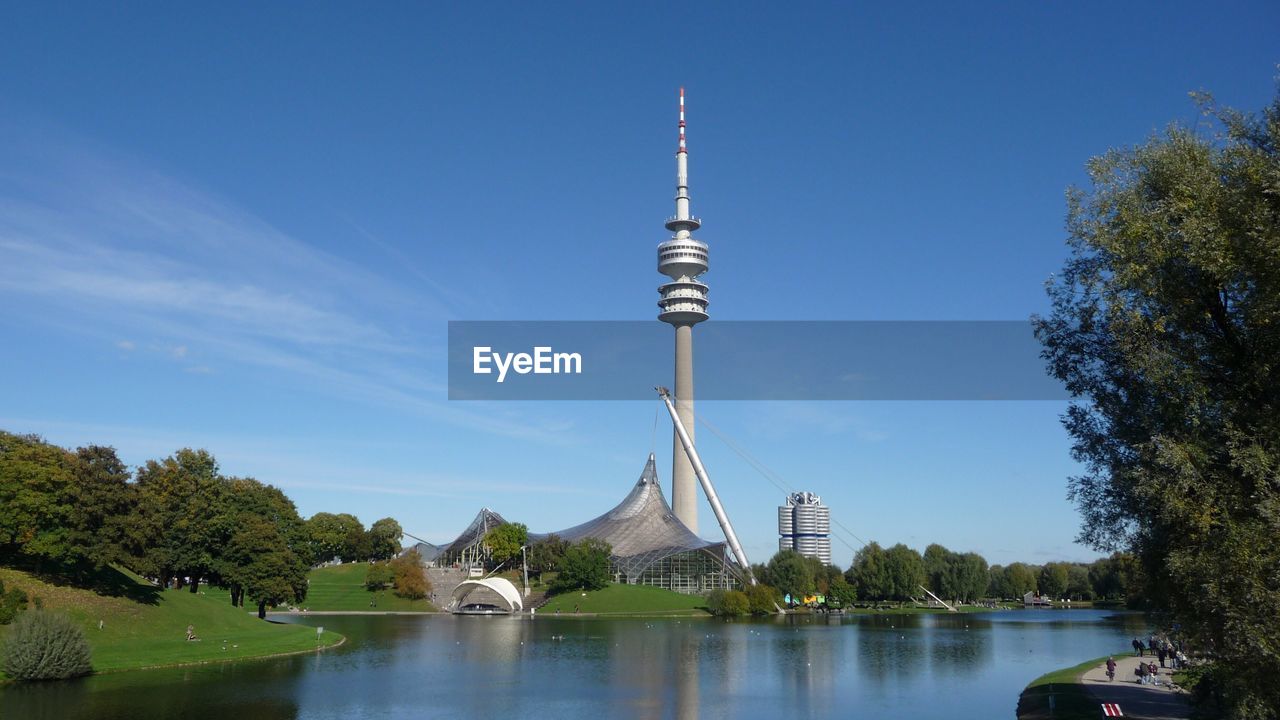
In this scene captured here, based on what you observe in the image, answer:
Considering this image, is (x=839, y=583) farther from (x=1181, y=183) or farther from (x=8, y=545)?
(x=1181, y=183)

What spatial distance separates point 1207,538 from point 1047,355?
6.30 m

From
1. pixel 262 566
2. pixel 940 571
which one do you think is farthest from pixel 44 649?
pixel 940 571

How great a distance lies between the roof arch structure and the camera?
102 metres

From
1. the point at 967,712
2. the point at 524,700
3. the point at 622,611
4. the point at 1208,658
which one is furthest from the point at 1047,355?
the point at 622,611

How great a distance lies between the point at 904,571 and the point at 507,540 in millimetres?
50880

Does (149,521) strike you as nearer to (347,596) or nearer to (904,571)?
(347,596)

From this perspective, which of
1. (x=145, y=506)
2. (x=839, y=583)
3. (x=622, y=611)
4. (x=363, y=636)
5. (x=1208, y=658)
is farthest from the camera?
(x=839, y=583)

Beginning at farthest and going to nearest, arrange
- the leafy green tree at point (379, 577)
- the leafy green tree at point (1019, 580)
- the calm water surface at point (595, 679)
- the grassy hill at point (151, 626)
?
the leafy green tree at point (1019, 580)
the leafy green tree at point (379, 577)
the grassy hill at point (151, 626)
the calm water surface at point (595, 679)

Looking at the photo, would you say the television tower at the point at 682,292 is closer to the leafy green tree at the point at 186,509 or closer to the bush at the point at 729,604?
the bush at the point at 729,604

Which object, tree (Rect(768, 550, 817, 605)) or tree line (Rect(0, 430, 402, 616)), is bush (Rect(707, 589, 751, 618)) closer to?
tree (Rect(768, 550, 817, 605))

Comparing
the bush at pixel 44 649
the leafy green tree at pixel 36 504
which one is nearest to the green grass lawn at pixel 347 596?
the leafy green tree at pixel 36 504

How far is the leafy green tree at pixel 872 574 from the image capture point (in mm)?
116750

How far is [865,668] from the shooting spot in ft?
149

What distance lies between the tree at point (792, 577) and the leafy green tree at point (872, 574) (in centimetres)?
1208
